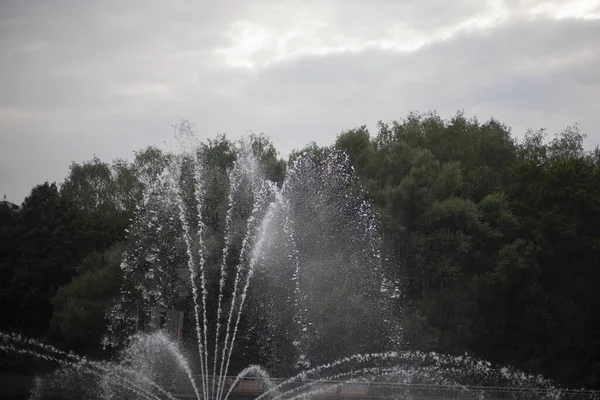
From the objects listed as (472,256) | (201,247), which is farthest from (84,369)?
(472,256)

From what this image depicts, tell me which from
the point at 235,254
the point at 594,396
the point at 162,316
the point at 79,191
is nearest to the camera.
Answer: the point at 594,396

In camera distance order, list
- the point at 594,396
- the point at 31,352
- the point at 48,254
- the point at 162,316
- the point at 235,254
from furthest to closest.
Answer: the point at 48,254 < the point at 31,352 < the point at 235,254 < the point at 162,316 < the point at 594,396

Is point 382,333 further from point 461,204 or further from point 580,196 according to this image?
point 580,196

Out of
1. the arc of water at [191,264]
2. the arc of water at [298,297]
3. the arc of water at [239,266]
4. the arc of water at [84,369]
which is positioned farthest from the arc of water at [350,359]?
the arc of water at [84,369]

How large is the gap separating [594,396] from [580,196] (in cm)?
1478

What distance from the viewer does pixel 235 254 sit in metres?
51.6

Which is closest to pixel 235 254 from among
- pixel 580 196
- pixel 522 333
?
pixel 522 333

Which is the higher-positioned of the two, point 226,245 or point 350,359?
point 226,245

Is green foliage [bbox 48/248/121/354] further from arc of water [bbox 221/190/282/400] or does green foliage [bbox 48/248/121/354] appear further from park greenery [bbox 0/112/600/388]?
arc of water [bbox 221/190/282/400]

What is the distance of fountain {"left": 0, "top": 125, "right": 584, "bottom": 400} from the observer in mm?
45781

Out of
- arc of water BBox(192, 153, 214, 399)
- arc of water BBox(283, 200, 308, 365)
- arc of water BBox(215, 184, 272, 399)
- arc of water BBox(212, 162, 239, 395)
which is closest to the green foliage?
arc of water BBox(192, 153, 214, 399)

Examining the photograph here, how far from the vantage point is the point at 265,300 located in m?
49.4

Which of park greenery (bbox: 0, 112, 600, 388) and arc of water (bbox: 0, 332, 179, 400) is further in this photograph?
park greenery (bbox: 0, 112, 600, 388)

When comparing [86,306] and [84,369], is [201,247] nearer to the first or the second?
[84,369]
